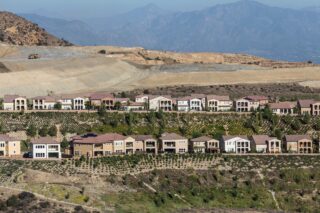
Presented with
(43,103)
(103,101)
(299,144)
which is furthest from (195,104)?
(299,144)

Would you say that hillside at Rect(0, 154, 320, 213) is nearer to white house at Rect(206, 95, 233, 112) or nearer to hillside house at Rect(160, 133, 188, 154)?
hillside house at Rect(160, 133, 188, 154)

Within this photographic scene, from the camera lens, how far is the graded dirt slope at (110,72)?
109m

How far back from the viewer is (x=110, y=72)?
125 meters

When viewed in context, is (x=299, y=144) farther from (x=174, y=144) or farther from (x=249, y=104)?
(x=249, y=104)

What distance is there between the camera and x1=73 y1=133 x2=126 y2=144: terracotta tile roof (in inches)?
2726

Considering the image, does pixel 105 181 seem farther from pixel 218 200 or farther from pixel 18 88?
pixel 18 88

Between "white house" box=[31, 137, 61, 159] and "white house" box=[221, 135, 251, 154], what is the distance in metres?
12.7

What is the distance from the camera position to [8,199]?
5422 cm

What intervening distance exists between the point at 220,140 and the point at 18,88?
1454 inches

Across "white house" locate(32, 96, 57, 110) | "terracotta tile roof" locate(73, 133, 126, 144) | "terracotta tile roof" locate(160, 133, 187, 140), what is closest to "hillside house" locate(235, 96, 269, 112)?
"terracotta tile roof" locate(160, 133, 187, 140)

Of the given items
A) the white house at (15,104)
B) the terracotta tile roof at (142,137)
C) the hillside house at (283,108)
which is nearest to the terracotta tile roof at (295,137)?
the hillside house at (283,108)

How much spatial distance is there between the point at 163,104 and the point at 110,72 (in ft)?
127

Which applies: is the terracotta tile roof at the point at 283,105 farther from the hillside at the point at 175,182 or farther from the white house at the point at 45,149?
the white house at the point at 45,149

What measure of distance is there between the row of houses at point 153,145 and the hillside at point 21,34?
83.6m
